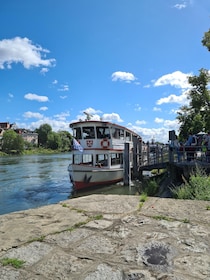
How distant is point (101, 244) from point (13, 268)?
0.88m

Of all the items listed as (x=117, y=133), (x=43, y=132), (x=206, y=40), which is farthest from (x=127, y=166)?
(x=43, y=132)

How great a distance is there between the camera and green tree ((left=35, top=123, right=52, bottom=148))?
128 meters

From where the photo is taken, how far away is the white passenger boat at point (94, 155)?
757 inches

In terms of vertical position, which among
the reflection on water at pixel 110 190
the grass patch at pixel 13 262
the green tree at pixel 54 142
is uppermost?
the green tree at pixel 54 142

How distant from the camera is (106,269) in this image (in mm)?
2289

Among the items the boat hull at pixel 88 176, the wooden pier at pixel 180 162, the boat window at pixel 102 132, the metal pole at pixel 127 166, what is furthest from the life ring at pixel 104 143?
the wooden pier at pixel 180 162

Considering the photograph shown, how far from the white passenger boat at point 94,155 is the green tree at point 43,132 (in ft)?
355

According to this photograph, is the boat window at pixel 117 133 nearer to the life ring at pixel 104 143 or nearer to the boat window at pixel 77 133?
the life ring at pixel 104 143

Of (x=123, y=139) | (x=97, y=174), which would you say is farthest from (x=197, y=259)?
(x=123, y=139)

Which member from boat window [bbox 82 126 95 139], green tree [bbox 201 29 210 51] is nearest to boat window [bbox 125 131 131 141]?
boat window [bbox 82 126 95 139]

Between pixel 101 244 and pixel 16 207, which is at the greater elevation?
pixel 101 244

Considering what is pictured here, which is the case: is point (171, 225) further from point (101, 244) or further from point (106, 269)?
point (106, 269)

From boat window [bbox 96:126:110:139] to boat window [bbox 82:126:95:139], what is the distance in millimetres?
371

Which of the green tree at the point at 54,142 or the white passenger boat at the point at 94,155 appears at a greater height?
the green tree at the point at 54,142
